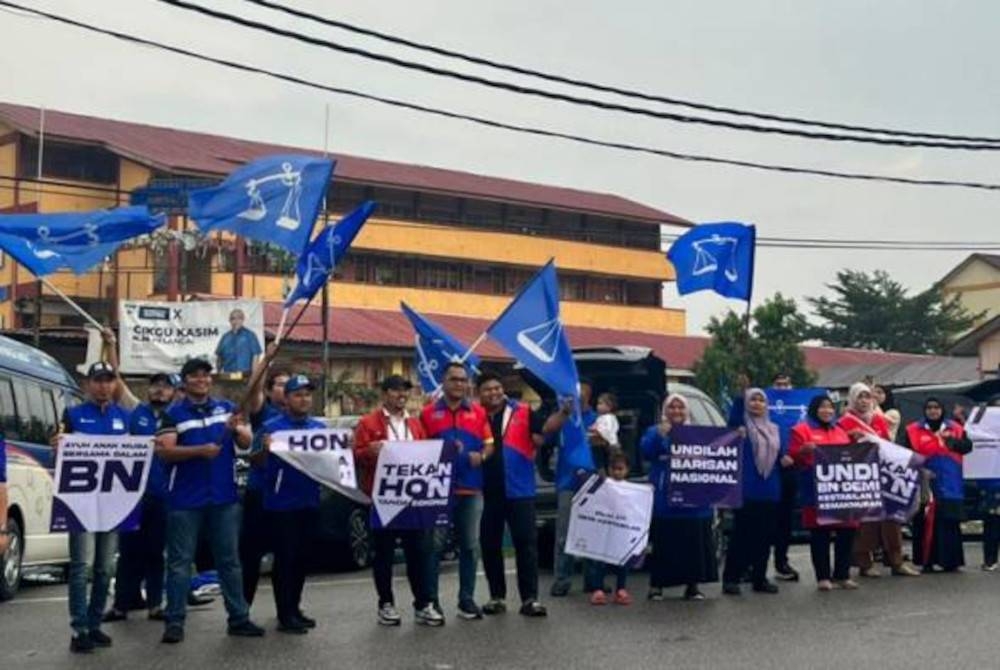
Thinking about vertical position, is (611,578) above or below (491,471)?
below

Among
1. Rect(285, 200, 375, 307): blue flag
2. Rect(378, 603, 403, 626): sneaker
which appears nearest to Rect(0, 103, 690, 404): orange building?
Rect(285, 200, 375, 307): blue flag

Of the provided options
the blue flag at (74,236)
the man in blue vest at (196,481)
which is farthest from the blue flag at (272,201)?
the man in blue vest at (196,481)

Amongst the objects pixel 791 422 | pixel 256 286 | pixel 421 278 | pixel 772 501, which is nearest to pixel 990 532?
pixel 791 422

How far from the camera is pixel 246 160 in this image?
46.1 metres

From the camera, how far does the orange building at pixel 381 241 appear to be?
41938 mm

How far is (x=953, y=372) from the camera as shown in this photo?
52.4 metres

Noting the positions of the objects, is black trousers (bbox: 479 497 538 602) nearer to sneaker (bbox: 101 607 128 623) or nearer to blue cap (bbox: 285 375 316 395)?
blue cap (bbox: 285 375 316 395)

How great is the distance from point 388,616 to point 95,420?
2501 mm

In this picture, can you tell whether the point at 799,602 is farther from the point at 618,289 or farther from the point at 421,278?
the point at 618,289

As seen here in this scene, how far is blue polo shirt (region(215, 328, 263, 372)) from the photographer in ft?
97.2

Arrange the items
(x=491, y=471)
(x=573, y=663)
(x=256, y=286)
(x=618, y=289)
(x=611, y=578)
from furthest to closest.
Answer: (x=618, y=289) → (x=256, y=286) → (x=611, y=578) → (x=491, y=471) → (x=573, y=663)

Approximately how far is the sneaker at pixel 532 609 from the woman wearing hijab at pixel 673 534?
1570 mm

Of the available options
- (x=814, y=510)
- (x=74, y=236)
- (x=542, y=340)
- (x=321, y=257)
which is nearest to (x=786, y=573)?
(x=814, y=510)

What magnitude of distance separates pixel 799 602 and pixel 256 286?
32872 millimetres
